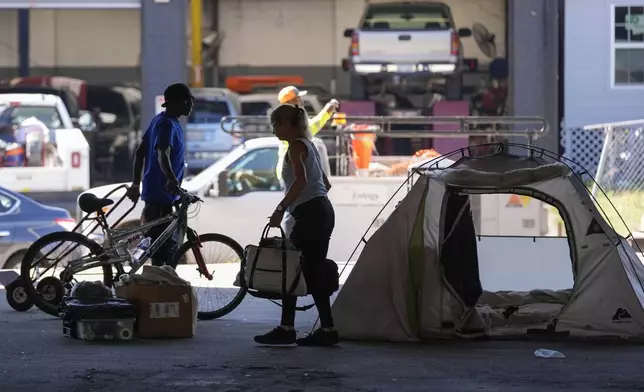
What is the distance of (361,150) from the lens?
55.4ft

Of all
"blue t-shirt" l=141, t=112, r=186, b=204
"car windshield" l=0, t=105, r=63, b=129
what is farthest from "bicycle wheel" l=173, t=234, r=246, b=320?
"car windshield" l=0, t=105, r=63, b=129

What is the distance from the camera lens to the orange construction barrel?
55.2 feet

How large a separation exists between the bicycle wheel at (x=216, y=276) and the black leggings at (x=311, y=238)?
5.18 feet

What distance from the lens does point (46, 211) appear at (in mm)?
14305

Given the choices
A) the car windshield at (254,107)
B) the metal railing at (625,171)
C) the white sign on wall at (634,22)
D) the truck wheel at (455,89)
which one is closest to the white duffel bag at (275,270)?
the metal railing at (625,171)

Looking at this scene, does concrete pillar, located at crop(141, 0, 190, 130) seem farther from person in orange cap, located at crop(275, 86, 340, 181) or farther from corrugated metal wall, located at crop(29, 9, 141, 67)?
person in orange cap, located at crop(275, 86, 340, 181)

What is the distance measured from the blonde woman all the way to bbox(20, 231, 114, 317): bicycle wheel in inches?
80.5

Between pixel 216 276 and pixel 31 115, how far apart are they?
1272 centimetres

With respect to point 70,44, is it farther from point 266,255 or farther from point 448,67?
point 266,255

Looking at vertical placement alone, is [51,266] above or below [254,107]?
below

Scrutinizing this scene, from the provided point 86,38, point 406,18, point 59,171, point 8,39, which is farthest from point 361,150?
point 8,39

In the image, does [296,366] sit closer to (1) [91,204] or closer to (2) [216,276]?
(2) [216,276]

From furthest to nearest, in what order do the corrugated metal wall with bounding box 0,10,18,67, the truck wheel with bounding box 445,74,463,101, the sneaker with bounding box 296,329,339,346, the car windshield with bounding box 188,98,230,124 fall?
1. the corrugated metal wall with bounding box 0,10,18,67
2. the truck wheel with bounding box 445,74,463,101
3. the car windshield with bounding box 188,98,230,124
4. the sneaker with bounding box 296,329,339,346

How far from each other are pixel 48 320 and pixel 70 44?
79.4 feet
